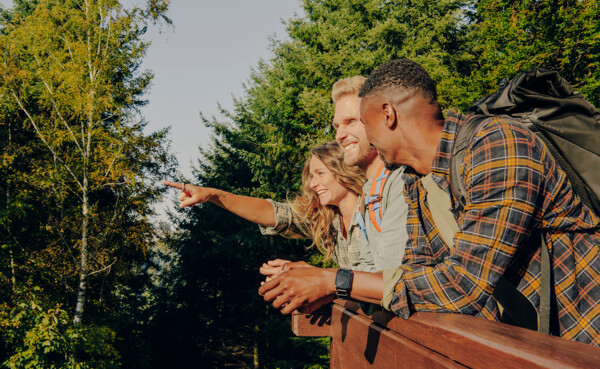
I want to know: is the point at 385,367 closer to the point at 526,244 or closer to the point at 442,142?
the point at 526,244

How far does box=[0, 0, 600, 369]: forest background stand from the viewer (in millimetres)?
12852

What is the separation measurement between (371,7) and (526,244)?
17.5m

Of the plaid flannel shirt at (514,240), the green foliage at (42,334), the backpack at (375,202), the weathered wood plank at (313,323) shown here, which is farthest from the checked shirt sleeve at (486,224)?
the green foliage at (42,334)

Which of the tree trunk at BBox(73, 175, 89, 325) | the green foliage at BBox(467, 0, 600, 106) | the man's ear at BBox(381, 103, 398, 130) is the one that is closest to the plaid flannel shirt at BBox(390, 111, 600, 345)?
the man's ear at BBox(381, 103, 398, 130)

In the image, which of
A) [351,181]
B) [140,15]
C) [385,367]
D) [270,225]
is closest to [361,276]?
[385,367]

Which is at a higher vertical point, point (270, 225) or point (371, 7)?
point (371, 7)

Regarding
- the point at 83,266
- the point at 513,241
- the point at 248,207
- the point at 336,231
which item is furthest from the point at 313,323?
the point at 83,266

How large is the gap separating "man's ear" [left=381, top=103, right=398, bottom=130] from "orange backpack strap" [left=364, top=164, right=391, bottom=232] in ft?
1.69

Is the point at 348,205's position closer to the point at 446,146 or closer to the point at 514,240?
the point at 446,146

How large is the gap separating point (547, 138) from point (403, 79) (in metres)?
0.54

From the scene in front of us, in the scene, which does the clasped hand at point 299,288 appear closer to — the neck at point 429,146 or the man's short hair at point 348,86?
the neck at point 429,146

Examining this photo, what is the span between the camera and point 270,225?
3111 mm

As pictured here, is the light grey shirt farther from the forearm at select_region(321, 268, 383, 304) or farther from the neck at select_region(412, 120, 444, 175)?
the forearm at select_region(321, 268, 383, 304)

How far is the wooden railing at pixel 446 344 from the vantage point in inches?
20.5
